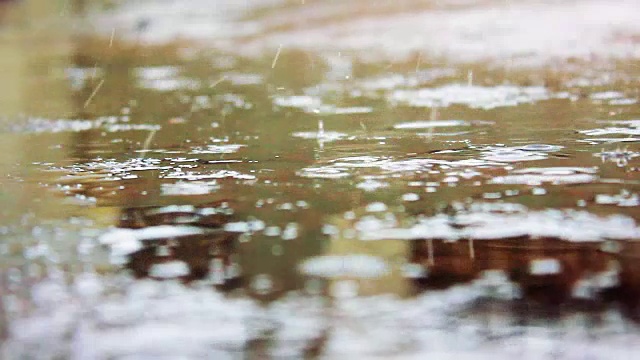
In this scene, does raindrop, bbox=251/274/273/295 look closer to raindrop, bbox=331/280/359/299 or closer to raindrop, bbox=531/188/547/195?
raindrop, bbox=331/280/359/299

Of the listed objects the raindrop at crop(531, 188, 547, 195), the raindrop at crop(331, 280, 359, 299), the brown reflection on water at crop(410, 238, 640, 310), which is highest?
the raindrop at crop(531, 188, 547, 195)

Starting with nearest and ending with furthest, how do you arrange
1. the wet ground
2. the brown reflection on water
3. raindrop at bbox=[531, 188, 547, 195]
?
the wet ground
the brown reflection on water
raindrop at bbox=[531, 188, 547, 195]

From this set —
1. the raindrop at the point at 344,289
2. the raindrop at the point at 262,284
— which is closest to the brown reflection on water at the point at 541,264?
the raindrop at the point at 344,289

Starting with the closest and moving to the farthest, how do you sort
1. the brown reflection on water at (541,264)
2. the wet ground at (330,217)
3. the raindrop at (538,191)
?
the wet ground at (330,217) < the brown reflection on water at (541,264) < the raindrop at (538,191)

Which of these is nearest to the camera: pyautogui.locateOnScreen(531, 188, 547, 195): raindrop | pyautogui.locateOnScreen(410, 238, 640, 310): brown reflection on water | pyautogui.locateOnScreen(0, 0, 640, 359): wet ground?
pyautogui.locateOnScreen(0, 0, 640, 359): wet ground

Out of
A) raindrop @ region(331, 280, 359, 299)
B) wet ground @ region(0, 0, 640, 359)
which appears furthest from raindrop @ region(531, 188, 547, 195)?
raindrop @ region(331, 280, 359, 299)

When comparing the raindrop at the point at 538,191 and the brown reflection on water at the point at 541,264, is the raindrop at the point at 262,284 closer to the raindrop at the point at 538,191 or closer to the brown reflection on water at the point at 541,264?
the brown reflection on water at the point at 541,264

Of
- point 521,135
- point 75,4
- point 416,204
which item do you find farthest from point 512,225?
point 75,4

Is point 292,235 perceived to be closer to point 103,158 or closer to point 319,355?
point 319,355
